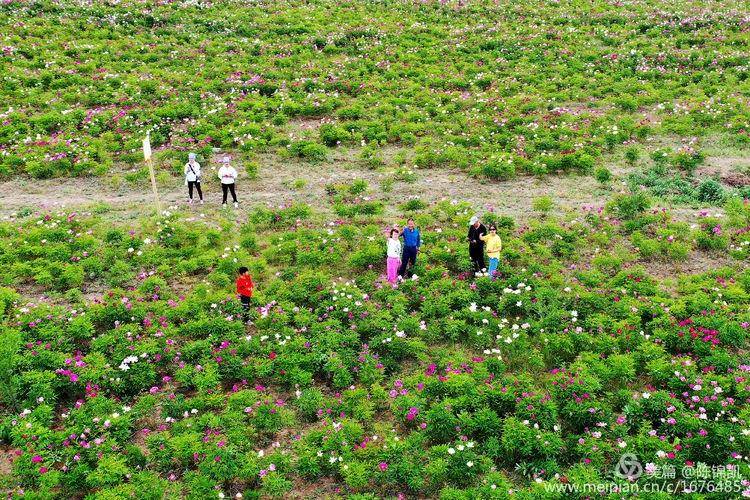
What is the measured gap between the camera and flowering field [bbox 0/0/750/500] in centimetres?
948

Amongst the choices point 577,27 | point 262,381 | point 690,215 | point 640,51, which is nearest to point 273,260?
point 262,381

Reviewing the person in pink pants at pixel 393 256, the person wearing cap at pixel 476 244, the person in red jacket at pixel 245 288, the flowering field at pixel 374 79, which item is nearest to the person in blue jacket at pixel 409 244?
the person in pink pants at pixel 393 256

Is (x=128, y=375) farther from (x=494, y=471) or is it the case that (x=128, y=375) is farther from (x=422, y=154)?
(x=422, y=154)

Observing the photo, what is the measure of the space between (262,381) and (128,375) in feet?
9.09

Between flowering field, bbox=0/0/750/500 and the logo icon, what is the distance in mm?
51

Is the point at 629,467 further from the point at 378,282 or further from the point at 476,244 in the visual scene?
the point at 378,282

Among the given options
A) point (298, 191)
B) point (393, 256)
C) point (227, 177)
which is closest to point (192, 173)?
point (227, 177)

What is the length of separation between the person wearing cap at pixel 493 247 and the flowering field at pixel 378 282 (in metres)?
0.51

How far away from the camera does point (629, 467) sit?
9.15 meters

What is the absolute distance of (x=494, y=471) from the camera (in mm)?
9258

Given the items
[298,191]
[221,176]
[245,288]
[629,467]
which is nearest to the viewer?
[629,467]

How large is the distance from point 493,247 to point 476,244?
1.91 feet

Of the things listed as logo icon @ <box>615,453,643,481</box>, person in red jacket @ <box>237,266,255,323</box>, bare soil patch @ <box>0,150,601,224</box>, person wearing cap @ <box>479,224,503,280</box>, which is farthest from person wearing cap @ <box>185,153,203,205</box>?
logo icon @ <box>615,453,643,481</box>

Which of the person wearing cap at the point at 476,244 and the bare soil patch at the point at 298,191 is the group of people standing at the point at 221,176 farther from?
the person wearing cap at the point at 476,244
